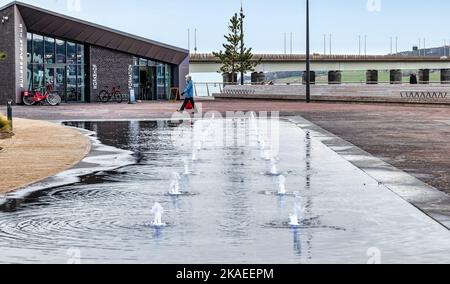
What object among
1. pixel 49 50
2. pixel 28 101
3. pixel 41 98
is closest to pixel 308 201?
pixel 41 98

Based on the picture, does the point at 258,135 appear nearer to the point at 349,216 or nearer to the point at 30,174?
the point at 30,174

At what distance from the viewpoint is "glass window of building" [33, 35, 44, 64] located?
209 ft

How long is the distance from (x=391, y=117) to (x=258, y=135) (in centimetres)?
1196

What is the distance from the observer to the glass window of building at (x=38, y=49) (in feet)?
209

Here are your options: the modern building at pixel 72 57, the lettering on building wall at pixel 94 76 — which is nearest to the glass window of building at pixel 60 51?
the modern building at pixel 72 57

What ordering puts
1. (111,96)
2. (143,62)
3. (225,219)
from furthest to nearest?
(143,62)
(111,96)
(225,219)

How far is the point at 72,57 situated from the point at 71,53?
30cm

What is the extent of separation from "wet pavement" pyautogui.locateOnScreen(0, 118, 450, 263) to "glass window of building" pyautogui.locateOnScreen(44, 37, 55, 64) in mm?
48577

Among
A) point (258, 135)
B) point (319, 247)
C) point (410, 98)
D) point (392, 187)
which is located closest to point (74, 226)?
point (319, 247)

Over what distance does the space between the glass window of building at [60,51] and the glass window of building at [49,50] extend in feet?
1.05

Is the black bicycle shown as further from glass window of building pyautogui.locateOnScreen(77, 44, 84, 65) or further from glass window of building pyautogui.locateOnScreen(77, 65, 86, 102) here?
glass window of building pyautogui.locateOnScreen(77, 44, 84, 65)

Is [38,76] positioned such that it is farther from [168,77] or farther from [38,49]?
[168,77]

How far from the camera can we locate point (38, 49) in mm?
63875

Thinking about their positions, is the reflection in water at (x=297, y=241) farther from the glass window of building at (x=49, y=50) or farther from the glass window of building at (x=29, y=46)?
the glass window of building at (x=49, y=50)
